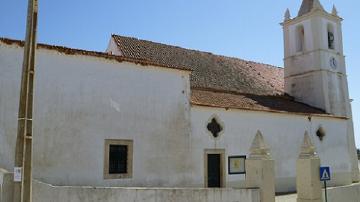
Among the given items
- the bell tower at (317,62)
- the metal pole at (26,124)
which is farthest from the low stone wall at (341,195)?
the metal pole at (26,124)

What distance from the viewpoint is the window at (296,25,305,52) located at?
81.9ft

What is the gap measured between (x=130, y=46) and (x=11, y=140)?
28.9ft

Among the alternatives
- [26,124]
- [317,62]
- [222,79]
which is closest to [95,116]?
[26,124]

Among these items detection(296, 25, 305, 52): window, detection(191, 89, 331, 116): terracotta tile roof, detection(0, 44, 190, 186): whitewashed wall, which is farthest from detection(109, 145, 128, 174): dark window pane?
detection(296, 25, 305, 52): window

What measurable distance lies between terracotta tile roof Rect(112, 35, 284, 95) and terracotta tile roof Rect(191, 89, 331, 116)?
77 cm

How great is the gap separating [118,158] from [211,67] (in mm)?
9788

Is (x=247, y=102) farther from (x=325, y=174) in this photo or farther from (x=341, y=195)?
(x=325, y=174)

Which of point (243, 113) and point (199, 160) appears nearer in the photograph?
point (199, 160)

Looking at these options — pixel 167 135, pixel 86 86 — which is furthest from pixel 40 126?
pixel 167 135

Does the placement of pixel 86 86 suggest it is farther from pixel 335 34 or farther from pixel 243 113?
pixel 335 34

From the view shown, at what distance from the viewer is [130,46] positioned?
63.1ft

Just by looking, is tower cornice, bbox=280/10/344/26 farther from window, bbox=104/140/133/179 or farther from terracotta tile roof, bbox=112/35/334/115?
window, bbox=104/140/133/179

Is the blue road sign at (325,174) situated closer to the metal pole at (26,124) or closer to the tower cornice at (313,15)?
the metal pole at (26,124)

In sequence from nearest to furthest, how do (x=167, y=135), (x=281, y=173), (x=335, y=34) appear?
(x=167, y=135) < (x=281, y=173) < (x=335, y=34)
